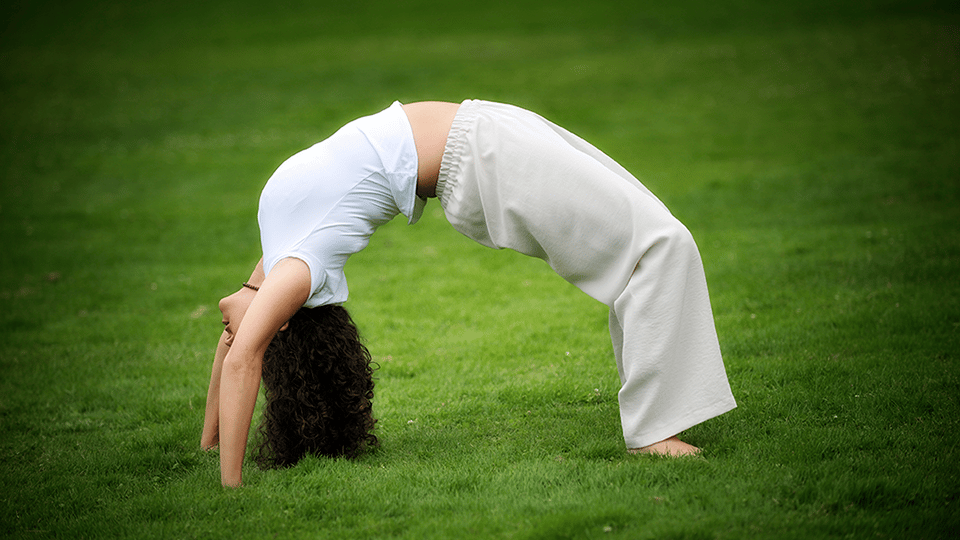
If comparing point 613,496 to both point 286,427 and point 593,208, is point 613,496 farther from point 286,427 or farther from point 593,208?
point 286,427

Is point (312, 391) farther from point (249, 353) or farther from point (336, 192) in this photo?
point (336, 192)

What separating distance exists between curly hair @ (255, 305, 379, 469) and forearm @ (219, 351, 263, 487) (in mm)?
365

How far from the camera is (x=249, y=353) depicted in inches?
156

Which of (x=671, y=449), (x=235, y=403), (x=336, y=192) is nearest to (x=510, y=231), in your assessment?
(x=336, y=192)

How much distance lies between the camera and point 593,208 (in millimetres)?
3986

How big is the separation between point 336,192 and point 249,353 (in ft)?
2.94

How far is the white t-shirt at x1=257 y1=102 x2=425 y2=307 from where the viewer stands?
410cm

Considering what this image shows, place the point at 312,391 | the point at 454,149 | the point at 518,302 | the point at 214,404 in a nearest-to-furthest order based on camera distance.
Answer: the point at 454,149, the point at 312,391, the point at 214,404, the point at 518,302

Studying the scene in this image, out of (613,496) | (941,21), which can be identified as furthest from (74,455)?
(941,21)

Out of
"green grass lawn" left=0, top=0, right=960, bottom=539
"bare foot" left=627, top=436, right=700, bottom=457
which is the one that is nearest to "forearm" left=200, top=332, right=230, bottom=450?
"green grass lawn" left=0, top=0, right=960, bottom=539

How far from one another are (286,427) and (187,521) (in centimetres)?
79

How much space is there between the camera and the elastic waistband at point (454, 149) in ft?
13.4

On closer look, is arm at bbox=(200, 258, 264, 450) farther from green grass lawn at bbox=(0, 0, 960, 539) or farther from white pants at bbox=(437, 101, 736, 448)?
white pants at bbox=(437, 101, 736, 448)

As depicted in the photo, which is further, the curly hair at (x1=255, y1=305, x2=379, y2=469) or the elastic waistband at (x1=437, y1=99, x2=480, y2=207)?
the curly hair at (x1=255, y1=305, x2=379, y2=469)
